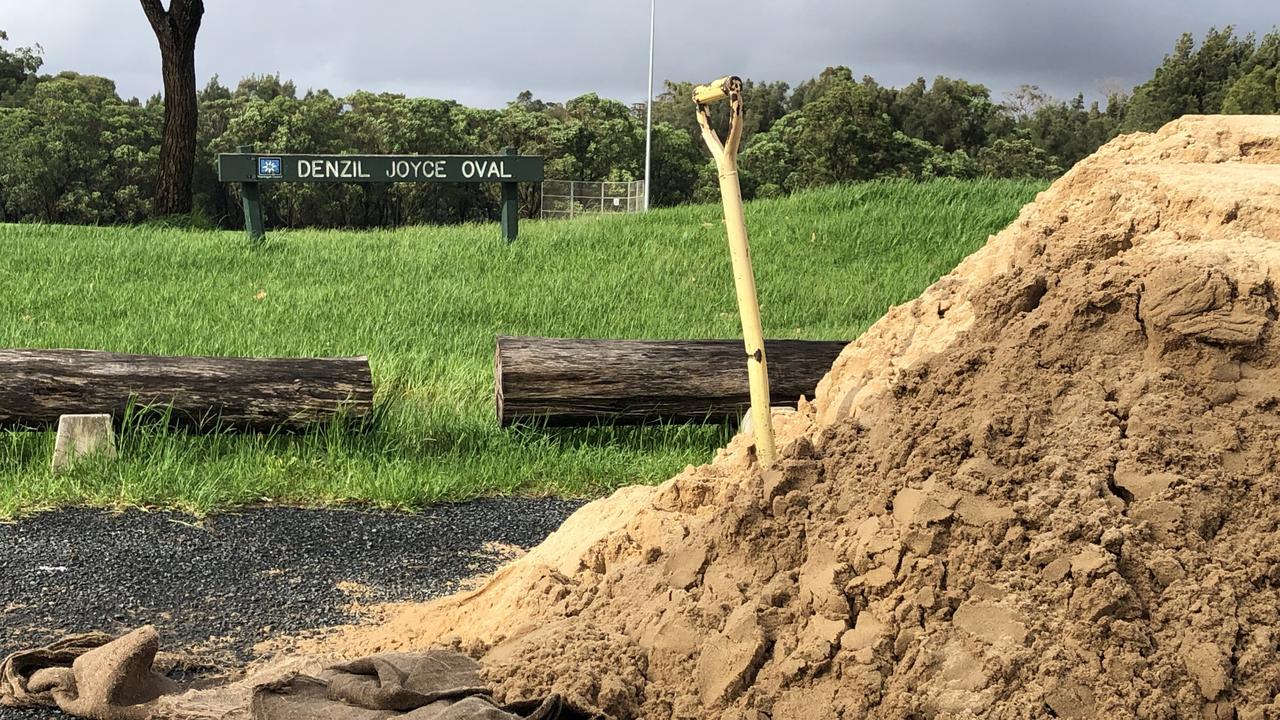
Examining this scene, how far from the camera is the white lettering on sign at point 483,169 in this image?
1290 centimetres

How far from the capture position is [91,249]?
12898mm

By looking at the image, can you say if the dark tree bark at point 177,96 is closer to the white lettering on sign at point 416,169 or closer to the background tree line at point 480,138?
the white lettering on sign at point 416,169

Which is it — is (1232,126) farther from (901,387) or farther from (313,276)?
(313,276)

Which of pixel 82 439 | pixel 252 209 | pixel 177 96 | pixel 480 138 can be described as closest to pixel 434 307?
pixel 252 209

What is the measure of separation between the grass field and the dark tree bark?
2820 mm

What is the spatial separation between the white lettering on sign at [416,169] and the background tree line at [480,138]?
83.1 feet

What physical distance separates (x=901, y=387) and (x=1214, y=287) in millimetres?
839

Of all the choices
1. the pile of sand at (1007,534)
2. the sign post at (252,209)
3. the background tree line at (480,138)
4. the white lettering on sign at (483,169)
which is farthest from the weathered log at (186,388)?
the background tree line at (480,138)

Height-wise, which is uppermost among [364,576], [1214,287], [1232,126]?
[1232,126]

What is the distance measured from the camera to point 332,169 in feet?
42.4

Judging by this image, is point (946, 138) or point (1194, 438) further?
point (946, 138)

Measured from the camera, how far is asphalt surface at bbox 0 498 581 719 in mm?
3928

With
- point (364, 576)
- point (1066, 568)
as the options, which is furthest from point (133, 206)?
point (1066, 568)

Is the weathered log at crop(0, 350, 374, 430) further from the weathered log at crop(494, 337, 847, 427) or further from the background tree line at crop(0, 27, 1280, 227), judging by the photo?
the background tree line at crop(0, 27, 1280, 227)
